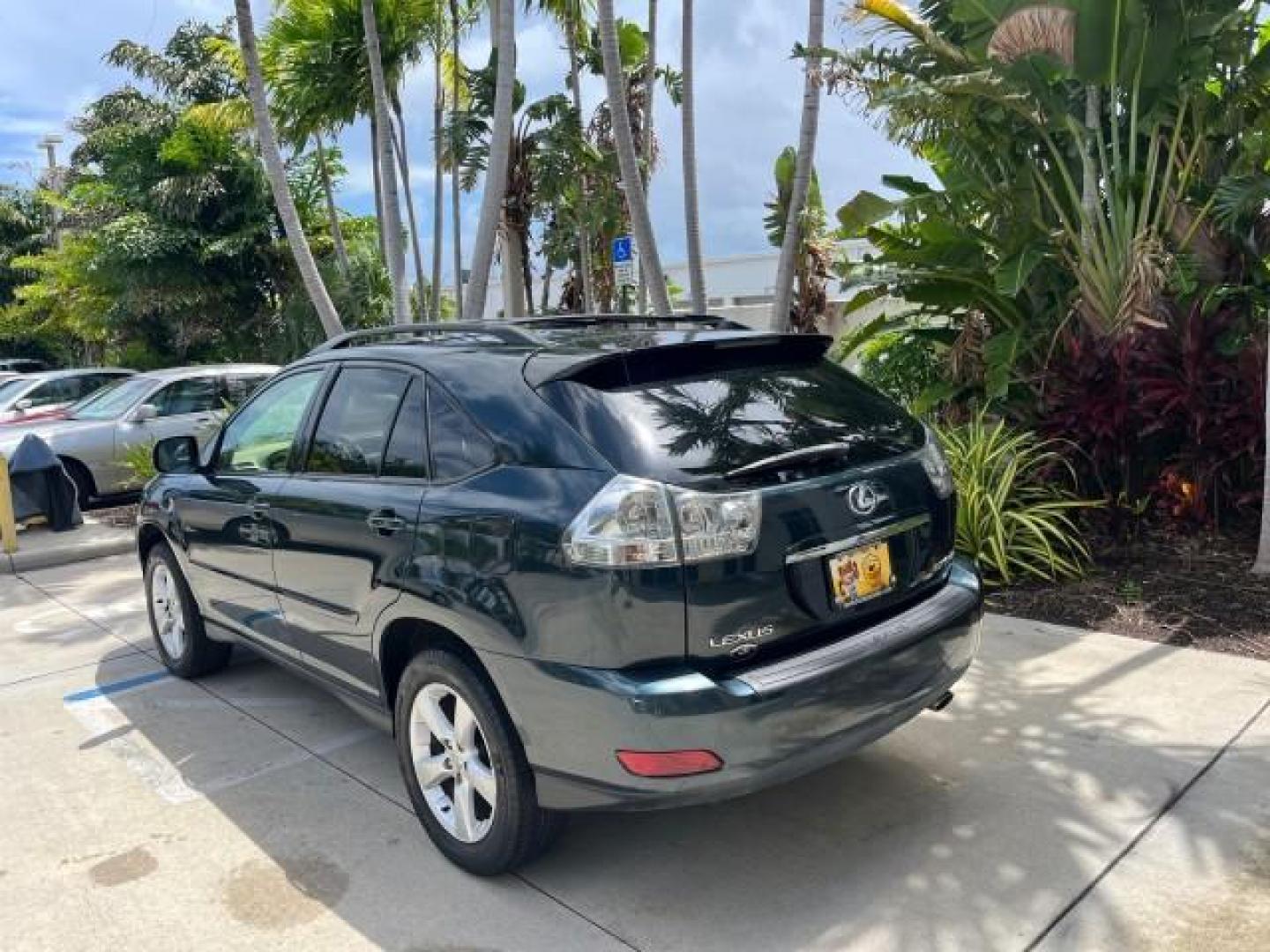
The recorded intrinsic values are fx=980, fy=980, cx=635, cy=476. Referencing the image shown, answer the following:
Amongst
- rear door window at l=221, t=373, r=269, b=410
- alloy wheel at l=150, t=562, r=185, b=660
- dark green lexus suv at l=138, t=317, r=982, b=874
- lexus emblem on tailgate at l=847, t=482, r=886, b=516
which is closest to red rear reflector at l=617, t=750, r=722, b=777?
dark green lexus suv at l=138, t=317, r=982, b=874

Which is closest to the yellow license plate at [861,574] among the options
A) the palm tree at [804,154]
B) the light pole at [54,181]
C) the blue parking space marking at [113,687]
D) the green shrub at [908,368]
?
the blue parking space marking at [113,687]

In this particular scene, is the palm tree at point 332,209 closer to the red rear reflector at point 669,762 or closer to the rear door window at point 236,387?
the rear door window at point 236,387

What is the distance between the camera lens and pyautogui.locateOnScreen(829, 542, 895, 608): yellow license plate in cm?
290

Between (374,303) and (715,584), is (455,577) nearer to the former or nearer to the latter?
(715,584)

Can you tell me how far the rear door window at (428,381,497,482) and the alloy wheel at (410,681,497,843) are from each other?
27.3 inches

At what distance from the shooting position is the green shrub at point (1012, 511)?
5.86 m

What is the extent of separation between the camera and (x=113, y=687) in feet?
17.0

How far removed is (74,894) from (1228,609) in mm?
5313

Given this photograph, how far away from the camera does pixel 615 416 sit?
288 cm

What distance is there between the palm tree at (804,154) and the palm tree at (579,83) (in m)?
5.31

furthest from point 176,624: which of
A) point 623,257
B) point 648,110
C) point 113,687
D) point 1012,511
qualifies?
point 648,110

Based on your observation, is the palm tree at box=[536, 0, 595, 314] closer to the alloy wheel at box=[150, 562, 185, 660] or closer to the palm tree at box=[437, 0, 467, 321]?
the palm tree at box=[437, 0, 467, 321]

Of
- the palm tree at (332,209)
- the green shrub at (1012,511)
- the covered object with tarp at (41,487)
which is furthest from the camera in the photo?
the palm tree at (332,209)

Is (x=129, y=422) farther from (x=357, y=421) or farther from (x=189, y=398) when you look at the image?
(x=357, y=421)
